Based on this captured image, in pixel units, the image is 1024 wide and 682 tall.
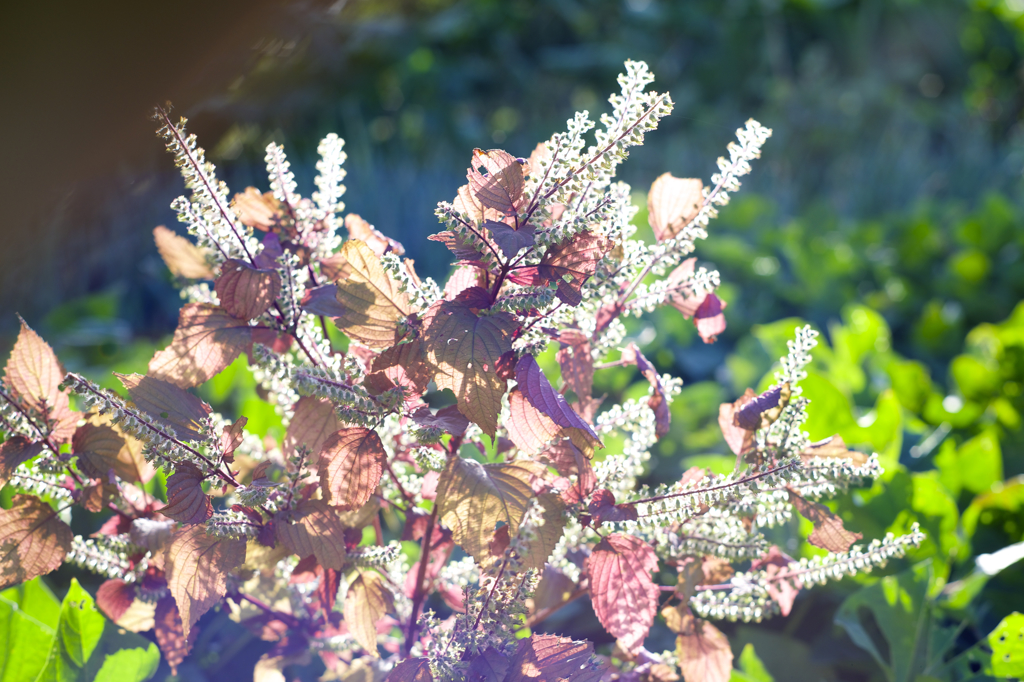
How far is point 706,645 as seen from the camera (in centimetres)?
86

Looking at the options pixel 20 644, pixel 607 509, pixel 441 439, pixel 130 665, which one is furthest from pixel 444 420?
pixel 20 644

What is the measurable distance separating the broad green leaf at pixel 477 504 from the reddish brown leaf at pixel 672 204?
0.33 m

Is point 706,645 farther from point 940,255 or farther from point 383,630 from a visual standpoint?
point 940,255

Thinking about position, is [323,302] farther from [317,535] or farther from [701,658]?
[701,658]

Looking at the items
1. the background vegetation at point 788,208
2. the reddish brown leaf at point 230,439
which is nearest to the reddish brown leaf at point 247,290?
the reddish brown leaf at point 230,439

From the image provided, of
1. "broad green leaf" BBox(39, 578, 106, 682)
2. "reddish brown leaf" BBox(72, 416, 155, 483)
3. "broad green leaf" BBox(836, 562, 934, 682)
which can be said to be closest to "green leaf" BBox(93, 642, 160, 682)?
"broad green leaf" BBox(39, 578, 106, 682)

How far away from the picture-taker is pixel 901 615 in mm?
1069

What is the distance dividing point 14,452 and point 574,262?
0.59 metres

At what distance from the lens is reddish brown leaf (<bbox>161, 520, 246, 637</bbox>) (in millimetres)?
680

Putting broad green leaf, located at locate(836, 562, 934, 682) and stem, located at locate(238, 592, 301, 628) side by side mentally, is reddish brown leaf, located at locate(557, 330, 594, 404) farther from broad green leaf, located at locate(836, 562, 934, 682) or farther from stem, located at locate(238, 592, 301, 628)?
broad green leaf, located at locate(836, 562, 934, 682)

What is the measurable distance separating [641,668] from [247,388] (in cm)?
122

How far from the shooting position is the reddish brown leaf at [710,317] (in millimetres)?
862

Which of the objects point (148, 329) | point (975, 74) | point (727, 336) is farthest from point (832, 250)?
point (975, 74)

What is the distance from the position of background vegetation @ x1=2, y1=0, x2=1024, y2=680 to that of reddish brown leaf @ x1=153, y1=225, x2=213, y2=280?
0.41 metres
